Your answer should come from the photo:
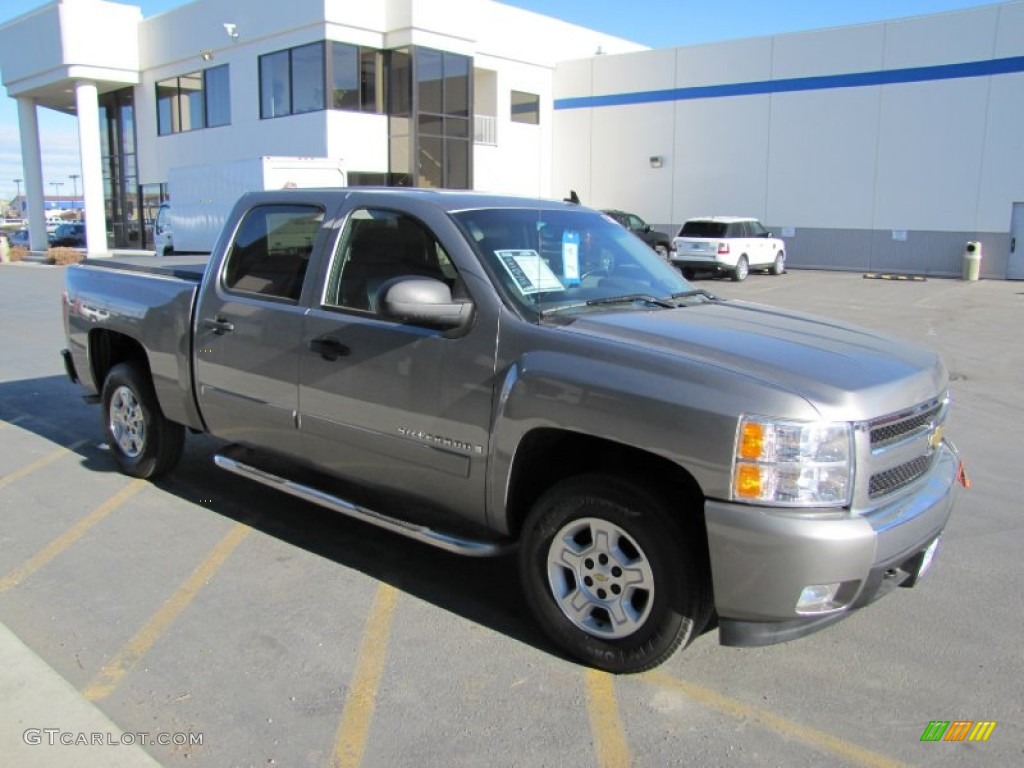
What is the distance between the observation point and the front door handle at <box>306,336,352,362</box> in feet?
14.0

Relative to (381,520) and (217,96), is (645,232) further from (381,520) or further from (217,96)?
(381,520)

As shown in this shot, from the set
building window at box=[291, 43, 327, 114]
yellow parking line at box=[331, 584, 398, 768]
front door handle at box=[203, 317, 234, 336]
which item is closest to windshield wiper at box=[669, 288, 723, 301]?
yellow parking line at box=[331, 584, 398, 768]

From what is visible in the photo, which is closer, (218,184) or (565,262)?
(565,262)

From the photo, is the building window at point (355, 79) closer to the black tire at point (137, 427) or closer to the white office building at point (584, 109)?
the white office building at point (584, 109)

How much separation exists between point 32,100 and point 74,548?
4078cm

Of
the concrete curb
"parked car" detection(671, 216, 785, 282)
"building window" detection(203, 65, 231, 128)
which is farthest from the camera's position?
"building window" detection(203, 65, 231, 128)

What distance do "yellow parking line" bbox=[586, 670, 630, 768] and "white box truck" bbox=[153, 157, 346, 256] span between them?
64.8 feet

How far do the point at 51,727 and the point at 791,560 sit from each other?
266cm

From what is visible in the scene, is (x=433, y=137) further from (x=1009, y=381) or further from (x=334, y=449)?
(x=334, y=449)

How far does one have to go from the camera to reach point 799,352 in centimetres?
344

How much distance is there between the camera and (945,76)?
86.3ft

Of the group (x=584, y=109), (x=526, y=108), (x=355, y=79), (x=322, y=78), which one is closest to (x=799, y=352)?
(x=322, y=78)

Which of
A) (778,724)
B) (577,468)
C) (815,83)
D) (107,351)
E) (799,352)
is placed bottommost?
(778,724)

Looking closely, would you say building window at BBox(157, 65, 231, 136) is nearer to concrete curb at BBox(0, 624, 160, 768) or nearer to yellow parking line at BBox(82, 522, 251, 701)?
yellow parking line at BBox(82, 522, 251, 701)
